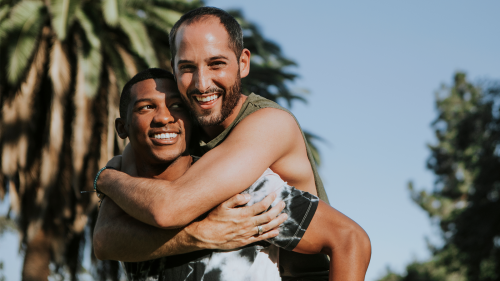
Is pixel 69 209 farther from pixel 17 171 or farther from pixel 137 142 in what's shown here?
pixel 137 142

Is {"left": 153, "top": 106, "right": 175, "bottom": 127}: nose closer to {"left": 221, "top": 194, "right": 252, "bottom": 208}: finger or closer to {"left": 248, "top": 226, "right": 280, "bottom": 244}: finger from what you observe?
{"left": 221, "top": 194, "right": 252, "bottom": 208}: finger

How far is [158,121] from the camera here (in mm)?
2750

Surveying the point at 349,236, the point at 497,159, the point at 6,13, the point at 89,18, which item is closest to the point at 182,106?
the point at 349,236

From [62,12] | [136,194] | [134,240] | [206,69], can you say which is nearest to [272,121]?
[206,69]

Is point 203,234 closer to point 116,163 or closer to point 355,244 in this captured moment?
point 355,244

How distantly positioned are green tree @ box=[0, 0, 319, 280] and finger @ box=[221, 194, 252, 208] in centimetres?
846

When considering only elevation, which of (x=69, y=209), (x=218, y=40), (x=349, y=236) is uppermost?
(x=218, y=40)

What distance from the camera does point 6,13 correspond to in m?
10.8

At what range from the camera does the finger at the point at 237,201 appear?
98.3 inches

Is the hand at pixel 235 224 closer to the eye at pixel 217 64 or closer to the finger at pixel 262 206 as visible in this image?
the finger at pixel 262 206

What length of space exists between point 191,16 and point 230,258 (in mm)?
1395

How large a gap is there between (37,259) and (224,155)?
10.7 m

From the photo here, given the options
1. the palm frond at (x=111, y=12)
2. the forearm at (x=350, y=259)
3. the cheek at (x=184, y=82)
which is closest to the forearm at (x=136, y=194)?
the cheek at (x=184, y=82)

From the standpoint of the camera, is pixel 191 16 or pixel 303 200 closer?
pixel 303 200
